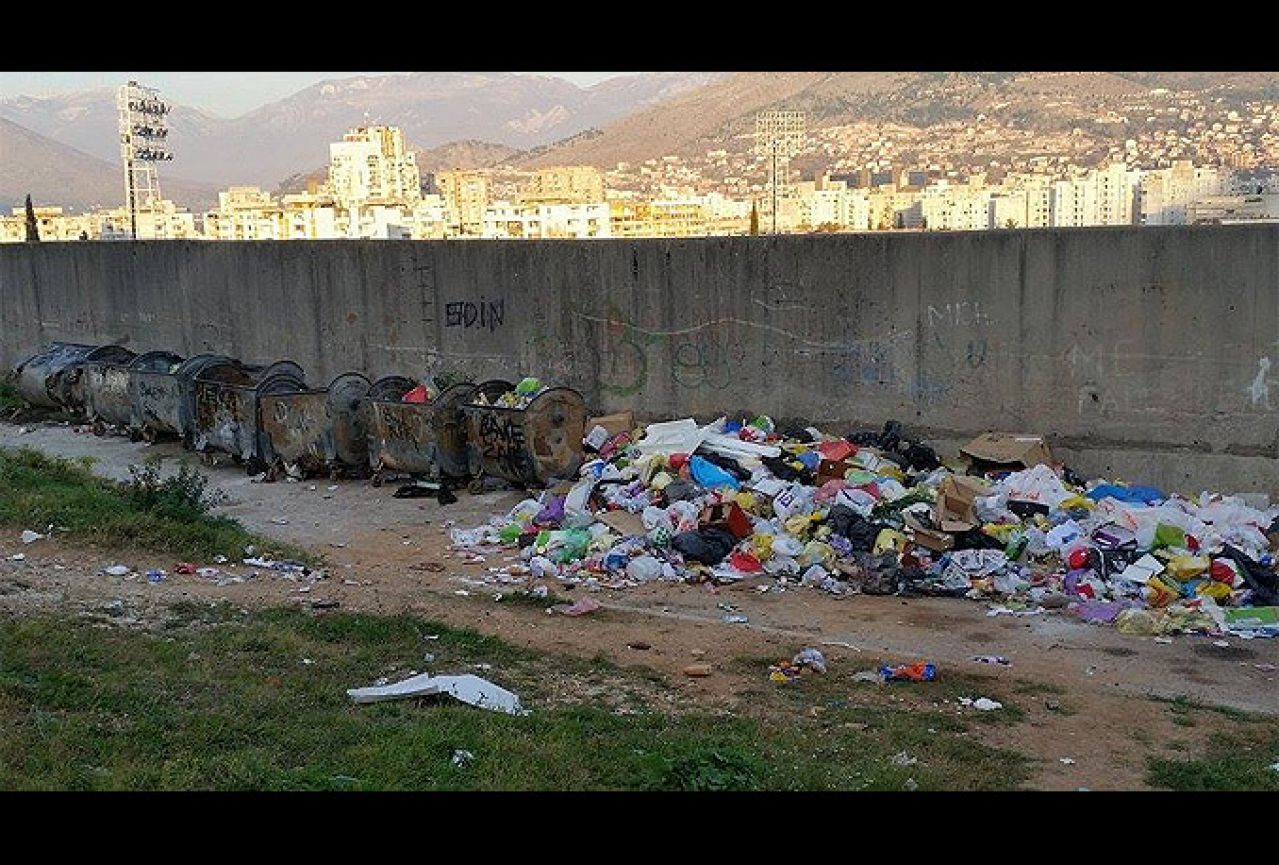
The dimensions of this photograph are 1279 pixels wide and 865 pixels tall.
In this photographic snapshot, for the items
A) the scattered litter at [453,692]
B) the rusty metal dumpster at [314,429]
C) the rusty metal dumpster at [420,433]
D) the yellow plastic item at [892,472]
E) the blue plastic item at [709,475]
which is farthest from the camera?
the rusty metal dumpster at [314,429]

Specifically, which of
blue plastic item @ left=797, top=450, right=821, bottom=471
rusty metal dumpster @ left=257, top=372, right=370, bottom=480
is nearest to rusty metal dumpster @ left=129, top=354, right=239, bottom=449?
rusty metal dumpster @ left=257, top=372, right=370, bottom=480

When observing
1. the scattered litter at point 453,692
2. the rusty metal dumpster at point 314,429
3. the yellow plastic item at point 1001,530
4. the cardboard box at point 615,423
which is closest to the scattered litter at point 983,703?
the scattered litter at point 453,692

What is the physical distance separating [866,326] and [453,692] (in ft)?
23.8

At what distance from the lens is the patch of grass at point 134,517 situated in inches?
365

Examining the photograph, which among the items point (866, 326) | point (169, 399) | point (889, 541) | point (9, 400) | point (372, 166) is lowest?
point (889, 541)

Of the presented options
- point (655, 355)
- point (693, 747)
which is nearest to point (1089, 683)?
point (693, 747)

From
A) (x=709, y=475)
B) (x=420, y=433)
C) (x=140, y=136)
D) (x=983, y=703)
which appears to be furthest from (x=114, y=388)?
(x=140, y=136)

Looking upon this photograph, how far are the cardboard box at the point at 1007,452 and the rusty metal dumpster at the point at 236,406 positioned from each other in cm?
752

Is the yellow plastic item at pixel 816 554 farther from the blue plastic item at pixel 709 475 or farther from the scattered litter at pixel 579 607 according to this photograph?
the scattered litter at pixel 579 607

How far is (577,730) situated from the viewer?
5195 mm

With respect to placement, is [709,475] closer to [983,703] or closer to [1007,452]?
[1007,452]

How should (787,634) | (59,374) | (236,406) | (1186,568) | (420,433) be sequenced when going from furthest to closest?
(59,374)
(236,406)
(420,433)
(1186,568)
(787,634)

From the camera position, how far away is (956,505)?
9.68 m
